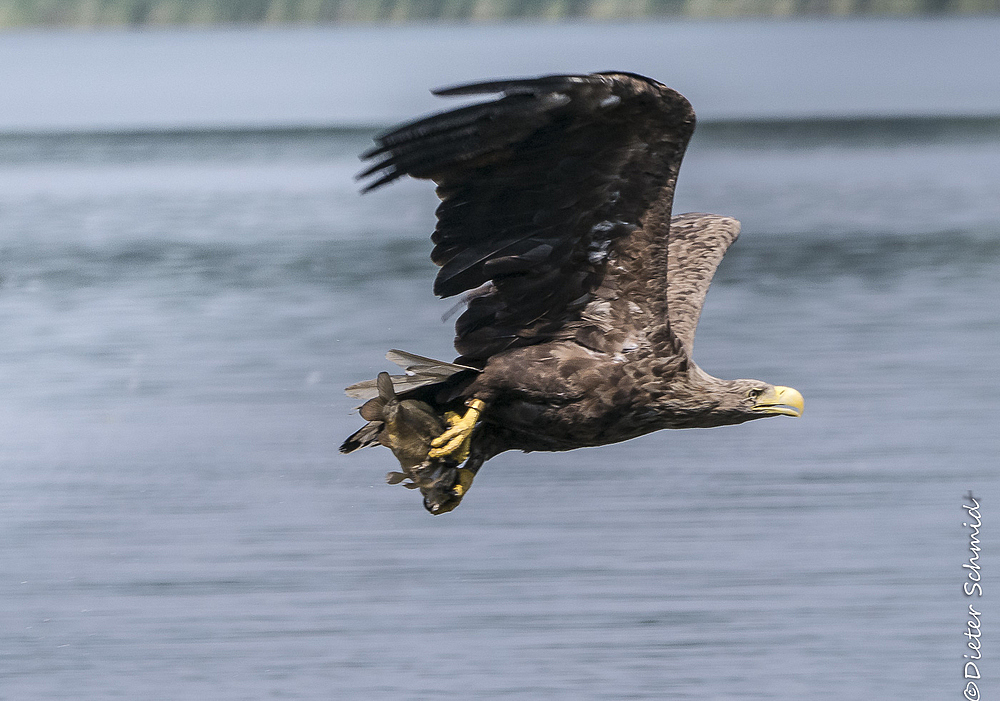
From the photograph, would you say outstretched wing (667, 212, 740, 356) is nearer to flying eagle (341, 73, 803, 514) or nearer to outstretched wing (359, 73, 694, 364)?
flying eagle (341, 73, 803, 514)

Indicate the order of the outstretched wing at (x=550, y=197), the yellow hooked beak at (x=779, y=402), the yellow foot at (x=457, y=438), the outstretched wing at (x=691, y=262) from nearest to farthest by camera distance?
the outstretched wing at (x=550, y=197) → the yellow foot at (x=457, y=438) → the yellow hooked beak at (x=779, y=402) → the outstretched wing at (x=691, y=262)

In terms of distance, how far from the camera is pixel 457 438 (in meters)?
4.42

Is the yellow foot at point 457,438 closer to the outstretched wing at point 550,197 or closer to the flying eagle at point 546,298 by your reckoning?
the flying eagle at point 546,298

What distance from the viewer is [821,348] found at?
10227 mm

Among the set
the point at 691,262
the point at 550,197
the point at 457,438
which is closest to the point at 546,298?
the point at 550,197

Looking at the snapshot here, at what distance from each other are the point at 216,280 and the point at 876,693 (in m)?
9.19

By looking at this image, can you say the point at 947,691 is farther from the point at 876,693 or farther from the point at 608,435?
the point at 608,435

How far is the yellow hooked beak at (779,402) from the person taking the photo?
15.5 feet

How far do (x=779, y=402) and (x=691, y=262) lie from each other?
3.41 feet

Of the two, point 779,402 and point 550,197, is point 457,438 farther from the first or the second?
point 779,402

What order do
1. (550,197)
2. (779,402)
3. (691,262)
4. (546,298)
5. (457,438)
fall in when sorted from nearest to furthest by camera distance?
(550,197), (457,438), (546,298), (779,402), (691,262)

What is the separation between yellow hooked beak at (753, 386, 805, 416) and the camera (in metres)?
4.72

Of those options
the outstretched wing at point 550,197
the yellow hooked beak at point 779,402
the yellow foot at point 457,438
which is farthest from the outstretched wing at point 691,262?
the yellow foot at point 457,438

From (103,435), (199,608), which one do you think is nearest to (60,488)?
(103,435)
